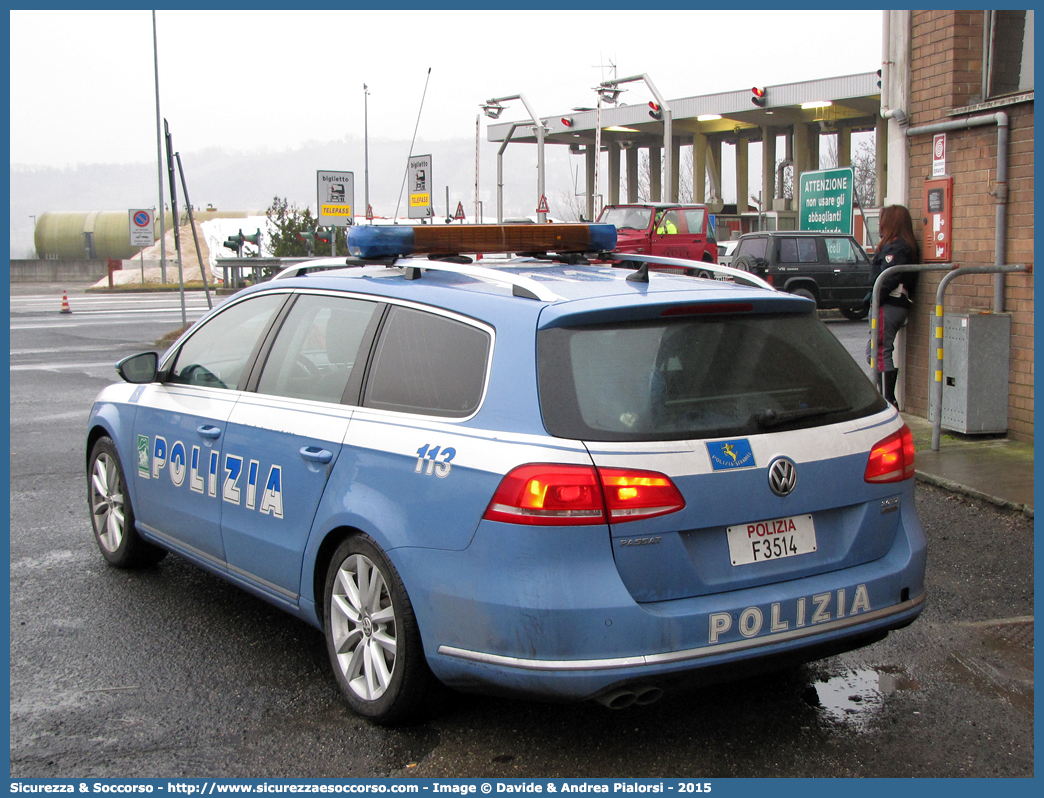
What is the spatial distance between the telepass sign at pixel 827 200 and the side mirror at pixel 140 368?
1500 cm

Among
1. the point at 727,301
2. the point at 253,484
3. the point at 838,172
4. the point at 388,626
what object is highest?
the point at 838,172

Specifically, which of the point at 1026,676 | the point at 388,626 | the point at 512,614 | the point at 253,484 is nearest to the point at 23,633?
the point at 253,484

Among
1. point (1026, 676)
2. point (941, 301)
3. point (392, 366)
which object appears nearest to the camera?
point (392, 366)

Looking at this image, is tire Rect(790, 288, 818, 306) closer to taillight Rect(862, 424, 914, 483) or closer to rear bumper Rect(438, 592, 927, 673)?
taillight Rect(862, 424, 914, 483)

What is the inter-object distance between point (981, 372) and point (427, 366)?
21.0 ft

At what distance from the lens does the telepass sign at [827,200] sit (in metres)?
18.5

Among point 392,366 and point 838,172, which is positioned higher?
point 838,172

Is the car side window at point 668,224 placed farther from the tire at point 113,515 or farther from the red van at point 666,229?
the tire at point 113,515

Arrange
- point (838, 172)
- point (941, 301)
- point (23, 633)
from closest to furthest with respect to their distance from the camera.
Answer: point (23, 633), point (941, 301), point (838, 172)

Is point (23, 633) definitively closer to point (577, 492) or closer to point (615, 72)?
point (577, 492)

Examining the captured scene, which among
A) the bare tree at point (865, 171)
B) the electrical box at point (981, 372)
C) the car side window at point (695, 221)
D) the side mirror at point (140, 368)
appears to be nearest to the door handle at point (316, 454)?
the side mirror at point (140, 368)

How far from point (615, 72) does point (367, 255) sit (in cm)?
3219

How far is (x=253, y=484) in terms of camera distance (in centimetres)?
440

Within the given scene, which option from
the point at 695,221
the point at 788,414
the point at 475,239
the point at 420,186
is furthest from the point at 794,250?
the point at 788,414
